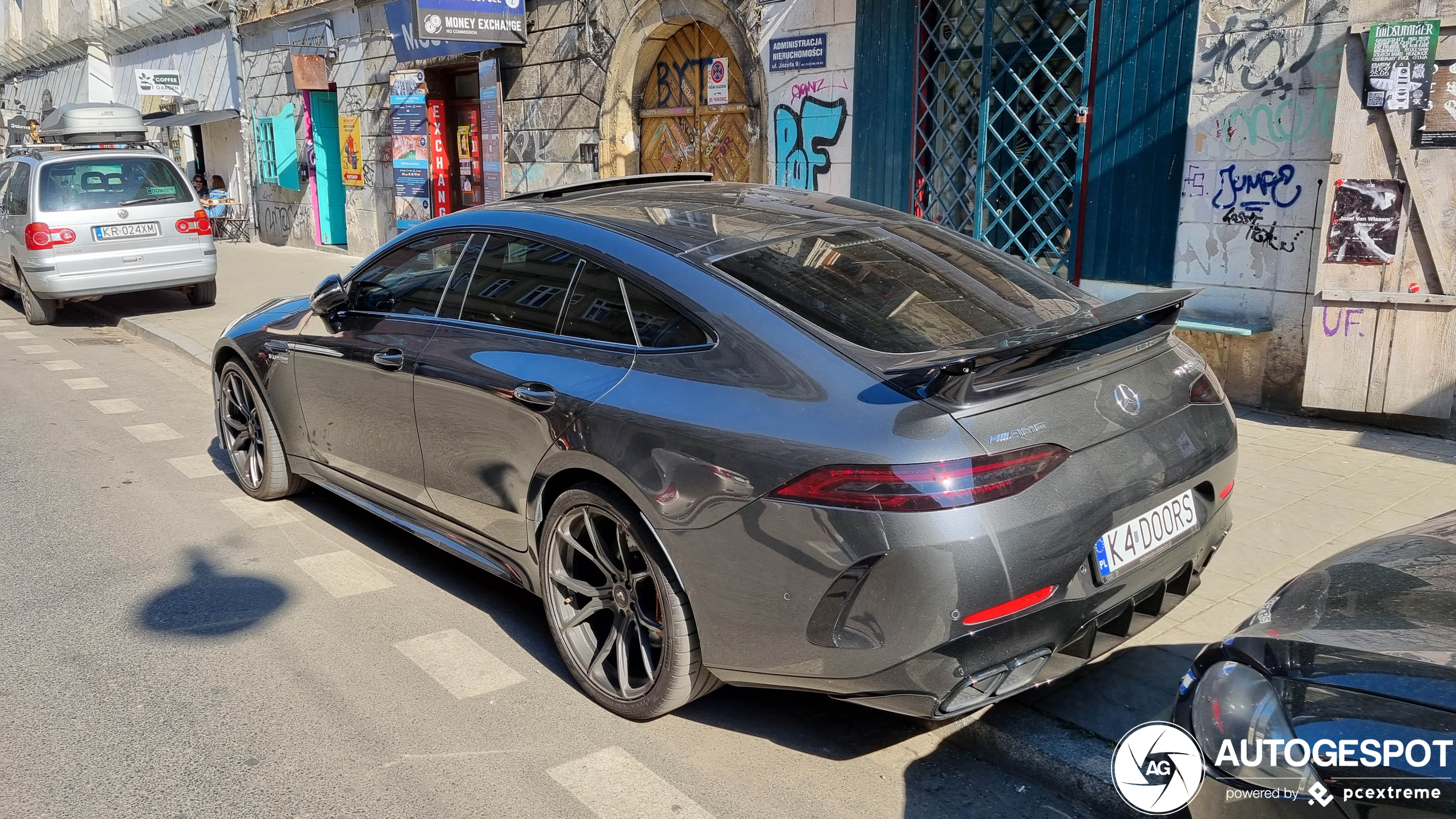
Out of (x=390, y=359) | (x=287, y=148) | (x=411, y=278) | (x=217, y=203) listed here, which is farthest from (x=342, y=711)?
(x=217, y=203)

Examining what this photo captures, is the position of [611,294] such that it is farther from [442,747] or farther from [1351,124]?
[1351,124]

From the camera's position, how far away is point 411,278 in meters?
4.53

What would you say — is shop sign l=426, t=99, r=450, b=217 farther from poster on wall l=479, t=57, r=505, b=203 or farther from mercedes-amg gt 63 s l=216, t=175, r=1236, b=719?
mercedes-amg gt 63 s l=216, t=175, r=1236, b=719

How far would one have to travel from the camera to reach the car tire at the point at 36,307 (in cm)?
1182

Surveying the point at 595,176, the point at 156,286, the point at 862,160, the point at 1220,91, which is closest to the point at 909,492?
the point at 1220,91

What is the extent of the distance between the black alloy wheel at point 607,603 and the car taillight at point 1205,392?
1.77 m

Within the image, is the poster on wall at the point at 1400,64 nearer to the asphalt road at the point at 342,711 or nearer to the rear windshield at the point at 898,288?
the rear windshield at the point at 898,288

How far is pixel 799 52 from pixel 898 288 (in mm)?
7177

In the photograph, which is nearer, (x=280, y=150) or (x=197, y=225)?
(x=197, y=225)

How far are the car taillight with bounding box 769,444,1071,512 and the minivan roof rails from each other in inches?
85.6

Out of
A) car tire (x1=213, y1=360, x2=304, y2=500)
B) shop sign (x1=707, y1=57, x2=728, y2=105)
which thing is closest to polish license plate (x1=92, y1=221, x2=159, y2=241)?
shop sign (x1=707, y1=57, x2=728, y2=105)

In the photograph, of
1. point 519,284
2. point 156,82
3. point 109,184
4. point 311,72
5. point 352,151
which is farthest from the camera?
point 156,82

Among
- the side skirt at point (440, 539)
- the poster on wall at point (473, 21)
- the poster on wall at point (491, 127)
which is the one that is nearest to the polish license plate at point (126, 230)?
the poster on wall at point (473, 21)

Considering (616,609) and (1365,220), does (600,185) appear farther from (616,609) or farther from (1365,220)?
(1365,220)
